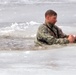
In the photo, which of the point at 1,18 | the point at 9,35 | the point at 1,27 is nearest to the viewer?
the point at 9,35

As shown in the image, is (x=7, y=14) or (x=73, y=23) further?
(x=7, y=14)

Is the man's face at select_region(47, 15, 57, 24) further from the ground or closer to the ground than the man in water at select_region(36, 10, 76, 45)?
further from the ground

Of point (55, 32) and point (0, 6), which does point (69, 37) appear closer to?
point (55, 32)

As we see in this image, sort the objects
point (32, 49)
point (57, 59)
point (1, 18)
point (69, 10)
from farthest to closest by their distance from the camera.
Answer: point (69, 10), point (1, 18), point (32, 49), point (57, 59)

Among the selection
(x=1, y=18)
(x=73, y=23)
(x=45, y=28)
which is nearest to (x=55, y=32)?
(x=45, y=28)

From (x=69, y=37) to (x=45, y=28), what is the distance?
0.57m

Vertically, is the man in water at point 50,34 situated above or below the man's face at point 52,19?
below

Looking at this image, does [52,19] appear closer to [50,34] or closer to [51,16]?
[51,16]

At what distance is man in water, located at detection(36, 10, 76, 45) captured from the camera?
9523 mm

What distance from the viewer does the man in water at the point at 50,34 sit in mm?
9523

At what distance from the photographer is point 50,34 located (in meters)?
9.70

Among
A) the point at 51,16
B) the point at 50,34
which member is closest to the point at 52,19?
the point at 51,16

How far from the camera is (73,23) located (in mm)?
13430

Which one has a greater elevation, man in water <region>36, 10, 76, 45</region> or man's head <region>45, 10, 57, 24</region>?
man's head <region>45, 10, 57, 24</region>
